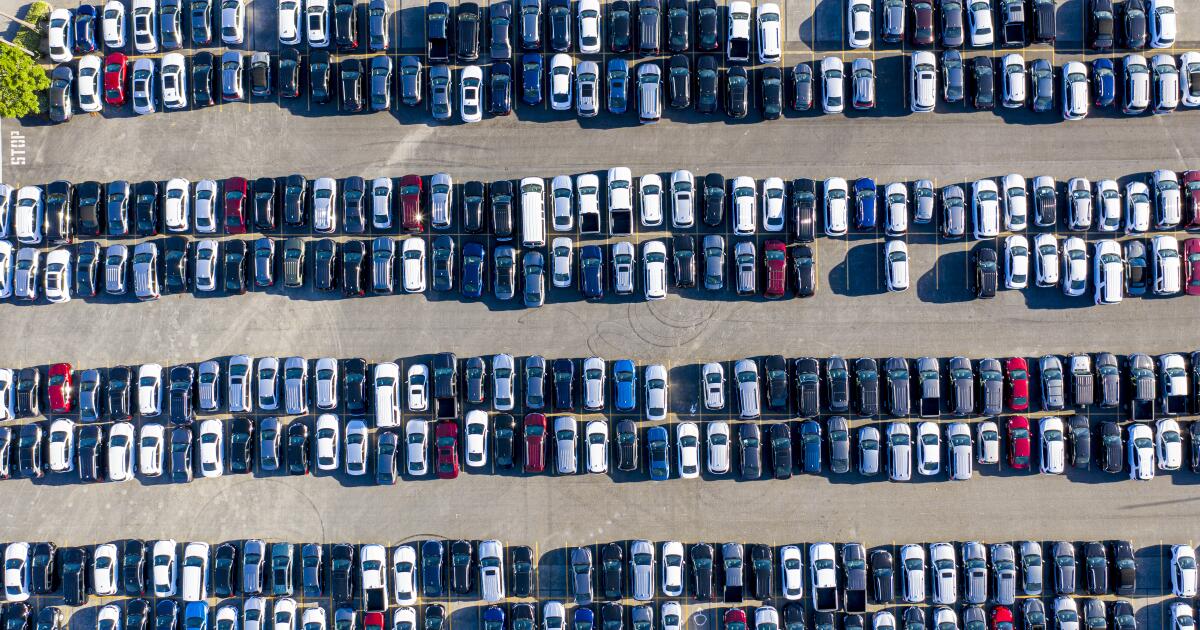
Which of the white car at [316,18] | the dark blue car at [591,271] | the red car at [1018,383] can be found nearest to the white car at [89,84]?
the white car at [316,18]

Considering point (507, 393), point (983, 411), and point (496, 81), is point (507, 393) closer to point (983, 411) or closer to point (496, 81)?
point (496, 81)

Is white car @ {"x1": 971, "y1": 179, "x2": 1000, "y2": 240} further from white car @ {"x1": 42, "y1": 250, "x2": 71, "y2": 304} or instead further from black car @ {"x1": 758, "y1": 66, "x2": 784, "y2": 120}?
white car @ {"x1": 42, "y1": 250, "x2": 71, "y2": 304}

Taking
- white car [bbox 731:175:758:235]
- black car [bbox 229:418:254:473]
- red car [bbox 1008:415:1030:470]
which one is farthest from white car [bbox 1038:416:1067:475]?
black car [bbox 229:418:254:473]

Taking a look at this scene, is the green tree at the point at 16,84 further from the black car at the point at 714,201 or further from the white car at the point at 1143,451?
the white car at the point at 1143,451

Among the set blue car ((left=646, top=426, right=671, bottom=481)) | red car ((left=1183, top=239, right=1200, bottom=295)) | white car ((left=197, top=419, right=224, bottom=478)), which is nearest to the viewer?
red car ((left=1183, top=239, right=1200, bottom=295))

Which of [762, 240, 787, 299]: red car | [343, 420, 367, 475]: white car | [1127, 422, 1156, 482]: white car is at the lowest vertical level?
[1127, 422, 1156, 482]: white car

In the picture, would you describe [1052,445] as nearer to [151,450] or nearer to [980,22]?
[980,22]

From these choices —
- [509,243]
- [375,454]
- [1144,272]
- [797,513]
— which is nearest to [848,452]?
[797,513]
